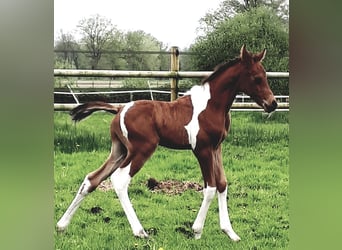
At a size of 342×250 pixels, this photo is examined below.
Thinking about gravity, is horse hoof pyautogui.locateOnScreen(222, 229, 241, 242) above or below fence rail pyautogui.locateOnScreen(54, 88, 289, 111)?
below

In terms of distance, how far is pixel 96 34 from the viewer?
278cm

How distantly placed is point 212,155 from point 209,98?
30cm

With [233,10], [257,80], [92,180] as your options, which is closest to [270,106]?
[257,80]

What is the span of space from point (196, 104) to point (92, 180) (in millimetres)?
675

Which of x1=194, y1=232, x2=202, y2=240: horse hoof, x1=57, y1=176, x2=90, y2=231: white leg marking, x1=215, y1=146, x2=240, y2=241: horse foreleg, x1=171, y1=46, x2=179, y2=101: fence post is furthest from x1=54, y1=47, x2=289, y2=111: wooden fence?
x1=194, y1=232, x2=202, y2=240: horse hoof

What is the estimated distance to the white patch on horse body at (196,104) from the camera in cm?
277

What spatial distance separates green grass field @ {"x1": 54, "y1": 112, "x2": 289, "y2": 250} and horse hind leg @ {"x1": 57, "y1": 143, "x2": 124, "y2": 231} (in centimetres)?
2

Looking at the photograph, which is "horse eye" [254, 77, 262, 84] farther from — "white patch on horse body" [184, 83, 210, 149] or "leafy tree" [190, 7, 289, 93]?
"white patch on horse body" [184, 83, 210, 149]

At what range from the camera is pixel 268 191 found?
286 cm

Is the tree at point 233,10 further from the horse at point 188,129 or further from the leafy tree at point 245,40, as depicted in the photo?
the horse at point 188,129

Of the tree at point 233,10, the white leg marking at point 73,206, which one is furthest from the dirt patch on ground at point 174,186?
the tree at point 233,10

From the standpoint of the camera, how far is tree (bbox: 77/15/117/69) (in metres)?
2.75

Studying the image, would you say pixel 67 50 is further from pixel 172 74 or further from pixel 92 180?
pixel 92 180
